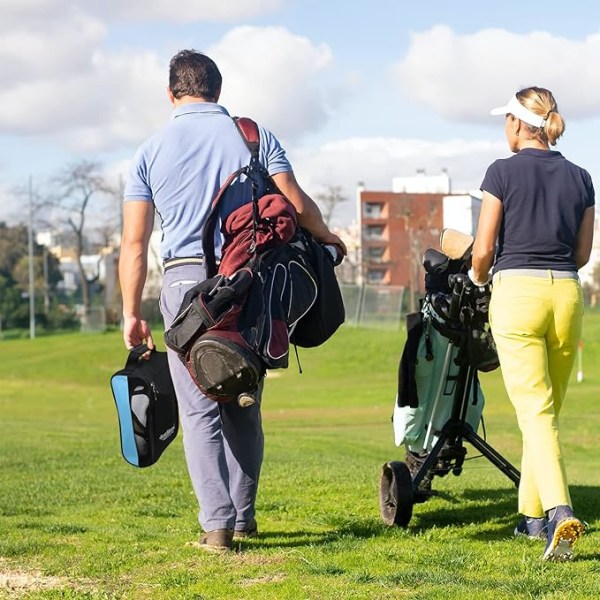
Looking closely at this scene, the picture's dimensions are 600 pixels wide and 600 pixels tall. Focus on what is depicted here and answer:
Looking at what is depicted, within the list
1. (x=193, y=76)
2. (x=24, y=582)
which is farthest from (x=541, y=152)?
(x=24, y=582)

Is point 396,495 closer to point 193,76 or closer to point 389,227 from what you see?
point 193,76

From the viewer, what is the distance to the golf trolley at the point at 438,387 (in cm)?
606

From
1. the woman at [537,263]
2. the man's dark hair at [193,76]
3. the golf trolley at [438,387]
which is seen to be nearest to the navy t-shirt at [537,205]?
the woman at [537,263]

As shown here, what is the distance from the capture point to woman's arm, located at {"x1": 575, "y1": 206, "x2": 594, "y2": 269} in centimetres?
547

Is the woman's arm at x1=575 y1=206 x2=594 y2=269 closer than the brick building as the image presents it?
Yes

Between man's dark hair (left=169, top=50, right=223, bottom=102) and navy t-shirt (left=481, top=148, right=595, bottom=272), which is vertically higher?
man's dark hair (left=169, top=50, right=223, bottom=102)

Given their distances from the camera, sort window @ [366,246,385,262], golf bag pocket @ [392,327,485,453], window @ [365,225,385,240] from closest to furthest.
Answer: golf bag pocket @ [392,327,485,453], window @ [366,246,385,262], window @ [365,225,385,240]

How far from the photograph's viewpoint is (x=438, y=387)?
658 centimetres

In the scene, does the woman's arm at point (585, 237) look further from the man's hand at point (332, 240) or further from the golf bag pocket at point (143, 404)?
the golf bag pocket at point (143, 404)

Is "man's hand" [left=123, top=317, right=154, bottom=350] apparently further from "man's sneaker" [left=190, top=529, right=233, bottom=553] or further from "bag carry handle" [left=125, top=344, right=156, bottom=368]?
"man's sneaker" [left=190, top=529, right=233, bottom=553]

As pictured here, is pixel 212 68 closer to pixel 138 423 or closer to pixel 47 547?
pixel 138 423

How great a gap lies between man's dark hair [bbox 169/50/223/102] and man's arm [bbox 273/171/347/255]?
0.58 meters

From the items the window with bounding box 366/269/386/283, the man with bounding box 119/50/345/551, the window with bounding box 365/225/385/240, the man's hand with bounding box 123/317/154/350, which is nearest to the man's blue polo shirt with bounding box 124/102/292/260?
the man with bounding box 119/50/345/551

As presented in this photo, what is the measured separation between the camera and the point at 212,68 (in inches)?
229
